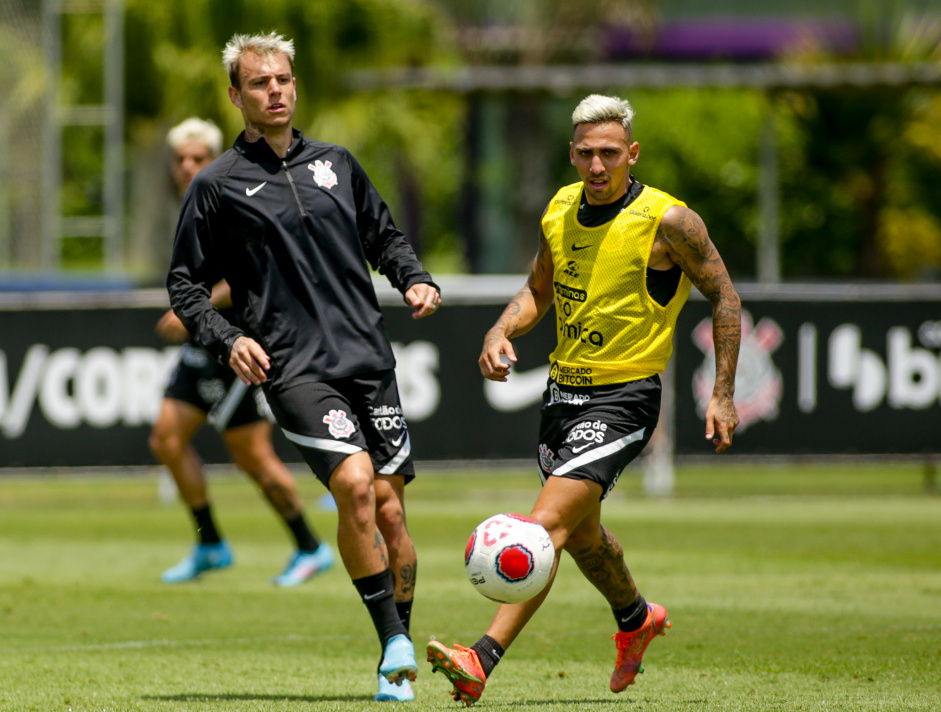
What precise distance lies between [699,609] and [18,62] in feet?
48.2

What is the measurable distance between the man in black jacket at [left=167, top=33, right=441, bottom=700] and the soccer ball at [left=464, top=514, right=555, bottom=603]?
51 cm

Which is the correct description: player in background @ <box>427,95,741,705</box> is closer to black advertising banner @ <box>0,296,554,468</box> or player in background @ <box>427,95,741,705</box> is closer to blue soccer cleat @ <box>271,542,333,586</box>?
blue soccer cleat @ <box>271,542,333,586</box>

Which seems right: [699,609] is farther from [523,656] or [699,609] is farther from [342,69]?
[342,69]

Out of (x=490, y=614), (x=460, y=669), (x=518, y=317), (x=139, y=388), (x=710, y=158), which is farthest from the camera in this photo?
(x=710, y=158)

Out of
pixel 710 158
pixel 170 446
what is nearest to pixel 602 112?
pixel 170 446

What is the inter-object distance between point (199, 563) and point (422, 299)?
13.5 ft

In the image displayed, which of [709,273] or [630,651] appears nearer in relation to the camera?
[709,273]

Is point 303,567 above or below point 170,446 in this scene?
below

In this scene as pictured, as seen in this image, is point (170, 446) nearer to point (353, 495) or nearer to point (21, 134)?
point (353, 495)

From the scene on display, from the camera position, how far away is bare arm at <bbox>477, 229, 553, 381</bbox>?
605 centimetres

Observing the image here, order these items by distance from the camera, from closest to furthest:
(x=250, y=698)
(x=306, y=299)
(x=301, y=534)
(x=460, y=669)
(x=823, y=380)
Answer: (x=460, y=669)
(x=250, y=698)
(x=306, y=299)
(x=301, y=534)
(x=823, y=380)

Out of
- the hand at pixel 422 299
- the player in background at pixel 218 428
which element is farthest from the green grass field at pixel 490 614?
the hand at pixel 422 299

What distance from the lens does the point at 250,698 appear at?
20.0ft

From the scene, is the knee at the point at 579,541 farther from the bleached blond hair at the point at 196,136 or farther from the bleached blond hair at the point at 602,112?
the bleached blond hair at the point at 196,136
